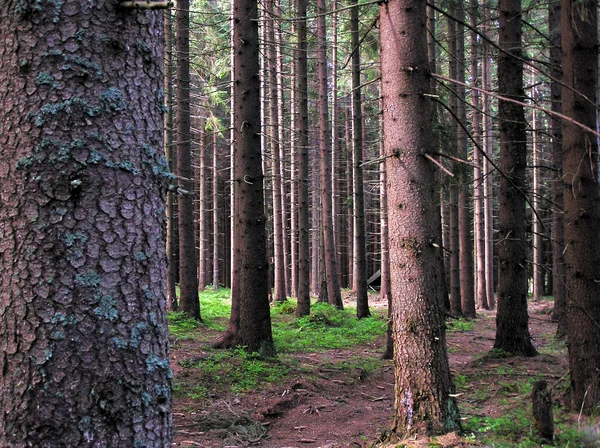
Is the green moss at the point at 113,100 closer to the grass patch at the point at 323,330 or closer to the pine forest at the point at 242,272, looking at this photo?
the pine forest at the point at 242,272

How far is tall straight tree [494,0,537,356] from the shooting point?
30.3 ft

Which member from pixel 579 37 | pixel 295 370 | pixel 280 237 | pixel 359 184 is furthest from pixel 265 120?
pixel 579 37

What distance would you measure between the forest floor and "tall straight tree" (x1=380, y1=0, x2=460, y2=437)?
419mm

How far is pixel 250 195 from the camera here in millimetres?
9133

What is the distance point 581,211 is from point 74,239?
5.40 m

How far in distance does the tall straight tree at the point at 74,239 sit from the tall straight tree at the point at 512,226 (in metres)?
8.32

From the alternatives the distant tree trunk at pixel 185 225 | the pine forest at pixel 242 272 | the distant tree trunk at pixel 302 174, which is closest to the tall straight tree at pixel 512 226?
the pine forest at pixel 242 272

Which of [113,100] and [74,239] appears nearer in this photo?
[74,239]

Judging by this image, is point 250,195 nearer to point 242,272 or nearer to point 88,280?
point 242,272

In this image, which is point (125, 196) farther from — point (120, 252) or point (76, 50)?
point (76, 50)

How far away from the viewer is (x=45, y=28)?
6.67 ft

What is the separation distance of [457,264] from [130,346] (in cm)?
1600

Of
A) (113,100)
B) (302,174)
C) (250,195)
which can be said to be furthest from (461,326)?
(113,100)

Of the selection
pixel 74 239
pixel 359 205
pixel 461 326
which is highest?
Result: pixel 359 205
